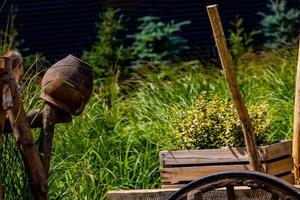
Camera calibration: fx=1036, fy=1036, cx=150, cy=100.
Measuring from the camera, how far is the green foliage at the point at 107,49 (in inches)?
431

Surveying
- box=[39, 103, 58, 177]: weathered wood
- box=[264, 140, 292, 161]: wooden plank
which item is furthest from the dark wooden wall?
box=[39, 103, 58, 177]: weathered wood

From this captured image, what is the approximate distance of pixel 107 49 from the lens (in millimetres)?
11195

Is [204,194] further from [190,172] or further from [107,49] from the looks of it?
[107,49]

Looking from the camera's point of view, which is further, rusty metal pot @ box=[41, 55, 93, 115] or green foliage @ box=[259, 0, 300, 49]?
green foliage @ box=[259, 0, 300, 49]

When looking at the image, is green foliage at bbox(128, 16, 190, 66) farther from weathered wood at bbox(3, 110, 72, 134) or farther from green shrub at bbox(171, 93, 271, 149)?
weathered wood at bbox(3, 110, 72, 134)

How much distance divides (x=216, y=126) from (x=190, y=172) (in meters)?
0.40

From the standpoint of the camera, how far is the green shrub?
15.5ft

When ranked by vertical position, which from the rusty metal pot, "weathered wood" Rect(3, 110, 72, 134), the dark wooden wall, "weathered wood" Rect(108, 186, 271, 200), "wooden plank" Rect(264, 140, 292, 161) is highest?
the dark wooden wall

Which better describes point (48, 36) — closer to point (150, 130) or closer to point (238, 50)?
point (238, 50)

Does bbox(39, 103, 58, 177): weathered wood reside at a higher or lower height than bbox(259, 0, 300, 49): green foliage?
lower

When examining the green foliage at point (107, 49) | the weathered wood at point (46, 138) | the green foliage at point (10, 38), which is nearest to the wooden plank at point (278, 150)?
the weathered wood at point (46, 138)

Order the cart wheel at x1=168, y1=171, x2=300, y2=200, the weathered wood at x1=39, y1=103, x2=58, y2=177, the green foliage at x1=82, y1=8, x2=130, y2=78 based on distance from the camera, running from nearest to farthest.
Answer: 1. the cart wheel at x1=168, y1=171, x2=300, y2=200
2. the weathered wood at x1=39, y1=103, x2=58, y2=177
3. the green foliage at x1=82, y1=8, x2=130, y2=78

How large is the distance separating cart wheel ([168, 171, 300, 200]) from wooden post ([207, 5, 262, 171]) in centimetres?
59

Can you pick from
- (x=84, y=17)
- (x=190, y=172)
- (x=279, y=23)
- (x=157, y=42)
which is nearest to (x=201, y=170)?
(x=190, y=172)
